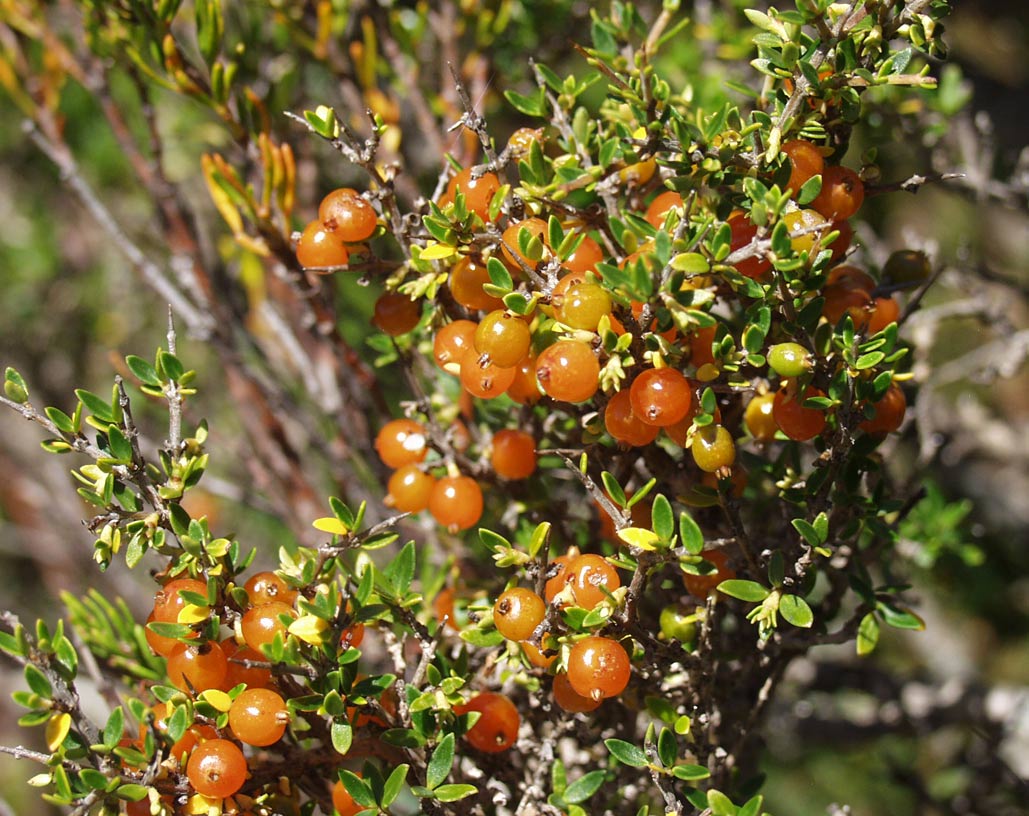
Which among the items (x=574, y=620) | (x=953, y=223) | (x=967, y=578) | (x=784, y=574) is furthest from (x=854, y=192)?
(x=953, y=223)

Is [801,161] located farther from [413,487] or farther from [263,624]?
[263,624]

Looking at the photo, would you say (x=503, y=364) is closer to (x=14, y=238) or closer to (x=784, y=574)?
(x=784, y=574)

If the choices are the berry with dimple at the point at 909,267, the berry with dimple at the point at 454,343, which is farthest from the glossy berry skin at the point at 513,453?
the berry with dimple at the point at 909,267

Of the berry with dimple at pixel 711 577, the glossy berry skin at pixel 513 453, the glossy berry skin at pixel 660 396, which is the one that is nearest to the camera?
the glossy berry skin at pixel 660 396

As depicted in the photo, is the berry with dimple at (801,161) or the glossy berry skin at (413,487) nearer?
the berry with dimple at (801,161)

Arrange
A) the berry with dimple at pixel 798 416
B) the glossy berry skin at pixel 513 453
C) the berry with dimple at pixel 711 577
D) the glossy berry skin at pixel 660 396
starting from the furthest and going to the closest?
the glossy berry skin at pixel 513 453 → the berry with dimple at pixel 711 577 → the berry with dimple at pixel 798 416 → the glossy berry skin at pixel 660 396

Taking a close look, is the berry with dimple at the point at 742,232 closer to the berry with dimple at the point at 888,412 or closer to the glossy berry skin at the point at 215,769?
the berry with dimple at the point at 888,412
